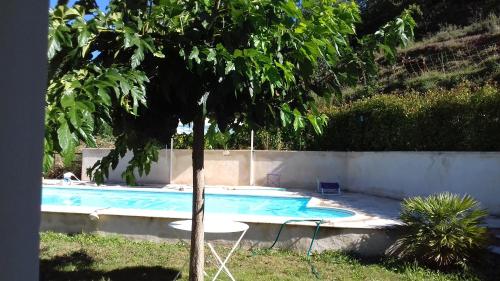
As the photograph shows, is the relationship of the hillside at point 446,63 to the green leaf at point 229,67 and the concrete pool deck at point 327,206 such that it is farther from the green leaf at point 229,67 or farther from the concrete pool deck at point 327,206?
the green leaf at point 229,67

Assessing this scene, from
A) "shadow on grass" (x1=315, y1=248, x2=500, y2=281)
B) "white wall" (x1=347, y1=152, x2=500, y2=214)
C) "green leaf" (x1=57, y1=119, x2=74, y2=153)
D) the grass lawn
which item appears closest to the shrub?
"shadow on grass" (x1=315, y1=248, x2=500, y2=281)

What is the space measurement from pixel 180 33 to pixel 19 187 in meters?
3.60

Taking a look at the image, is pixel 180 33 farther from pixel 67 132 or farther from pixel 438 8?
pixel 438 8

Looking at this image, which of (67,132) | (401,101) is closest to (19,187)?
(67,132)

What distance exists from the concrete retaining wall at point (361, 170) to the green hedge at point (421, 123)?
356 mm

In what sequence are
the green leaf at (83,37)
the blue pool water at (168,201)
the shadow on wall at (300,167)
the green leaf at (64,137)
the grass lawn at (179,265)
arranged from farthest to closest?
the shadow on wall at (300,167), the blue pool water at (168,201), the grass lawn at (179,265), the green leaf at (83,37), the green leaf at (64,137)

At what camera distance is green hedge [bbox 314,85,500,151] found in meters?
Result: 11.0

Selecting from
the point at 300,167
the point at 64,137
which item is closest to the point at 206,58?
the point at 64,137

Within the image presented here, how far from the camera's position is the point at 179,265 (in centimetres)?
688

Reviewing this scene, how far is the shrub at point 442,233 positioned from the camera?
662cm

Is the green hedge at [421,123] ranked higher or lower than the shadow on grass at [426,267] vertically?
higher

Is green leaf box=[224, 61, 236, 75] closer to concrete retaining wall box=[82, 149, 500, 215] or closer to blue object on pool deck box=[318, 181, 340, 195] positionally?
concrete retaining wall box=[82, 149, 500, 215]

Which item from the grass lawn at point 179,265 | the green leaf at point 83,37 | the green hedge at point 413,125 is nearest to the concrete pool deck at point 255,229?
the grass lawn at point 179,265

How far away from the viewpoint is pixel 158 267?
22.1 ft
